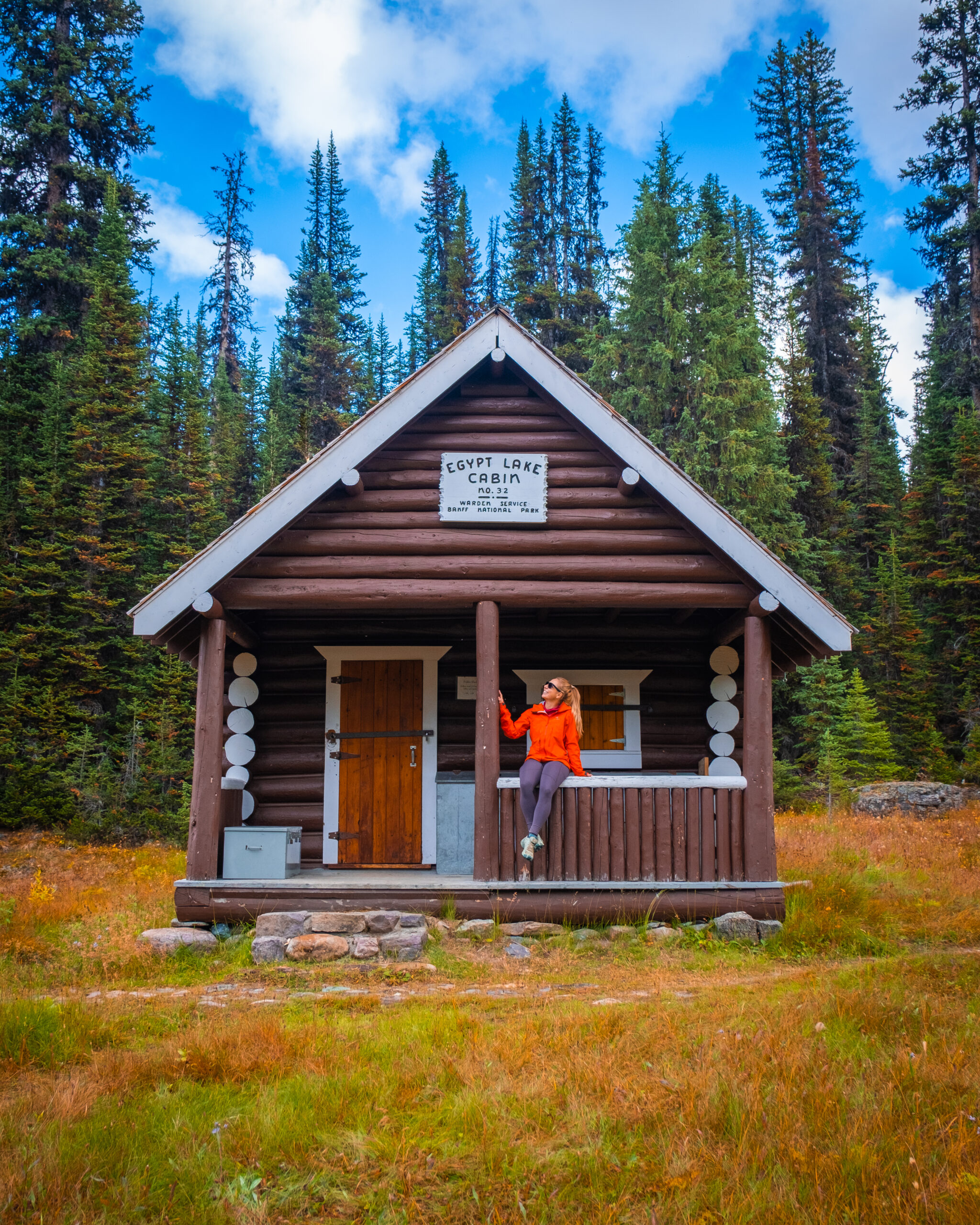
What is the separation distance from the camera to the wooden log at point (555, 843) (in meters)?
8.74

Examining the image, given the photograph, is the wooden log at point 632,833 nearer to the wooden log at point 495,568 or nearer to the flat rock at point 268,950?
the wooden log at point 495,568

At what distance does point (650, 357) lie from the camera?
2428cm

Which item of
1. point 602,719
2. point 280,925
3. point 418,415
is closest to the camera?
point 280,925

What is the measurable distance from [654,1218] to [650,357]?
2323cm

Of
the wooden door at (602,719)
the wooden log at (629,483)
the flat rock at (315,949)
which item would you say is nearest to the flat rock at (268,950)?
the flat rock at (315,949)

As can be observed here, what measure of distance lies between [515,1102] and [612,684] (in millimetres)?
7557

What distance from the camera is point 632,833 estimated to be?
29.2 feet

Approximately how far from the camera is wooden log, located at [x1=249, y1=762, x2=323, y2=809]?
11.1 metres

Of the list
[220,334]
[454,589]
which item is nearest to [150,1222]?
[454,589]

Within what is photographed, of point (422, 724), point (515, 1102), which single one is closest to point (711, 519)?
point (422, 724)

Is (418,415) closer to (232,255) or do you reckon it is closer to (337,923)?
(337,923)

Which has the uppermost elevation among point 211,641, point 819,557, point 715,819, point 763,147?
point 763,147

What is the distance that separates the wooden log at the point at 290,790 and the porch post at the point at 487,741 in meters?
2.97

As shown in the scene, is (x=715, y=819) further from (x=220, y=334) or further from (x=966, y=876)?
(x=220, y=334)
